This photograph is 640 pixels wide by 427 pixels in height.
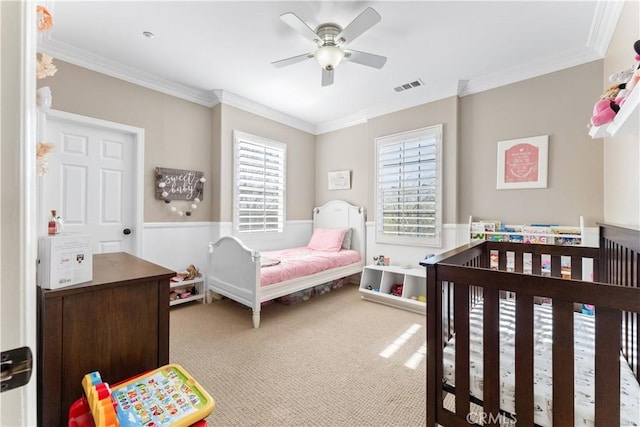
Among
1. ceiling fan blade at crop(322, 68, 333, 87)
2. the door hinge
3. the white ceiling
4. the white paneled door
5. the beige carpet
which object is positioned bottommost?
the beige carpet

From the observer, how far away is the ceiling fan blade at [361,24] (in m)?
1.81

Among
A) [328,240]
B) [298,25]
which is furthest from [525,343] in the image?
[328,240]

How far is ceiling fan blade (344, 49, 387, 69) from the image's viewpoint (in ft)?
7.54

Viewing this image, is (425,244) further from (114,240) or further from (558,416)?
(114,240)

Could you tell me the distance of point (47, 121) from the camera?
2.55m

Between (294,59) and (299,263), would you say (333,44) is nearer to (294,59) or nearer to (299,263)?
(294,59)

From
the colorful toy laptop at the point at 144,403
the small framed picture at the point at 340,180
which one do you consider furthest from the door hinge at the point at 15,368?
the small framed picture at the point at 340,180

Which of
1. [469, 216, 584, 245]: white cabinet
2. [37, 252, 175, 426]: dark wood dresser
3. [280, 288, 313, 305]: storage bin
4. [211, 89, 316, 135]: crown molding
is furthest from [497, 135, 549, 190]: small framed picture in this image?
[37, 252, 175, 426]: dark wood dresser

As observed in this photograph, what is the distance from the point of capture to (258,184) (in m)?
3.99

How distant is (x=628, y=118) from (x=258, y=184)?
3575 millimetres

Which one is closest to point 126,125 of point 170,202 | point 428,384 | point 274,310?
point 170,202

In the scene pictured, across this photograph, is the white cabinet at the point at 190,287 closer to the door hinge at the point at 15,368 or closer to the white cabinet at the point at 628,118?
the door hinge at the point at 15,368

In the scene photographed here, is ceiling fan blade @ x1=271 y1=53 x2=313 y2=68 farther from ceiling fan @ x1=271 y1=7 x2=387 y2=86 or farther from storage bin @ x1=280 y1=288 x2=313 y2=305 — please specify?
storage bin @ x1=280 y1=288 x2=313 y2=305

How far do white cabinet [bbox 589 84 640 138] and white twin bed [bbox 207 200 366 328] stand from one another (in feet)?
8.16
